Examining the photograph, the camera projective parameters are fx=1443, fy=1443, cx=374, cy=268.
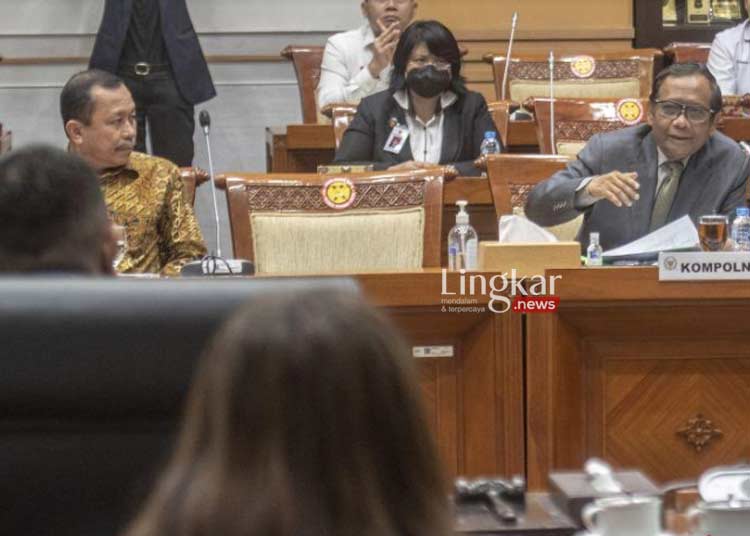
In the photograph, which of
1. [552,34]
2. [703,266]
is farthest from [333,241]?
[552,34]

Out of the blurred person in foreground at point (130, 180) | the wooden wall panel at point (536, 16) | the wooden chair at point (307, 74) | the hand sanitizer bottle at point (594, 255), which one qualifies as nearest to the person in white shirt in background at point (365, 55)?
the wooden chair at point (307, 74)

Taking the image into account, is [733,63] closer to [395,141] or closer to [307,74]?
[307,74]

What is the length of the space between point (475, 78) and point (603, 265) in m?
4.26

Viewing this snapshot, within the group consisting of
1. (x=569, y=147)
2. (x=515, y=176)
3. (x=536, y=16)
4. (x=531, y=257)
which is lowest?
(x=531, y=257)

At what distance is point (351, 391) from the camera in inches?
38.3

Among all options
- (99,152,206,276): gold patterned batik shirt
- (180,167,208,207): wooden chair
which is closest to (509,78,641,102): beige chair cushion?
(180,167,208,207): wooden chair

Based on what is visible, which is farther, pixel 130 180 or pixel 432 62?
pixel 432 62

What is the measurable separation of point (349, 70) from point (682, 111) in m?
2.36

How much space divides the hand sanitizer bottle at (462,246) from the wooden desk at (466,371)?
1.38ft

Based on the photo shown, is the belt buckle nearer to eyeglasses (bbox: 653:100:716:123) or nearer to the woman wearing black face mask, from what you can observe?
the woman wearing black face mask

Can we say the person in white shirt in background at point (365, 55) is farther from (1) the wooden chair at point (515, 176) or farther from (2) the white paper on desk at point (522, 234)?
(2) the white paper on desk at point (522, 234)

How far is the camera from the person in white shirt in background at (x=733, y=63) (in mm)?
6578

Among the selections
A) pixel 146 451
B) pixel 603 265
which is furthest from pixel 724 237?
pixel 146 451

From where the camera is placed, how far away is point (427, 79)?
516cm
